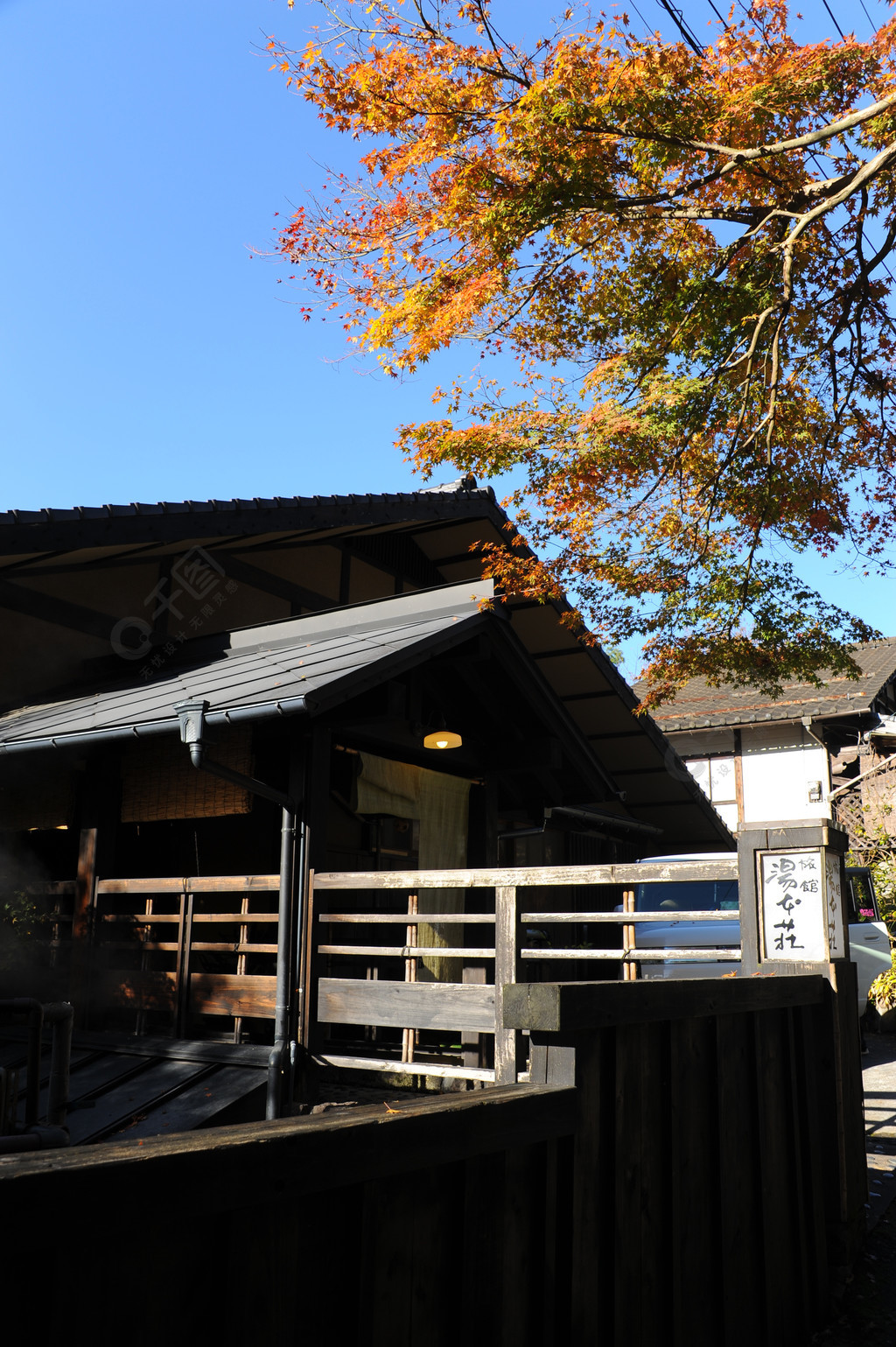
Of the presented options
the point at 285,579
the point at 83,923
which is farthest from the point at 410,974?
the point at 285,579

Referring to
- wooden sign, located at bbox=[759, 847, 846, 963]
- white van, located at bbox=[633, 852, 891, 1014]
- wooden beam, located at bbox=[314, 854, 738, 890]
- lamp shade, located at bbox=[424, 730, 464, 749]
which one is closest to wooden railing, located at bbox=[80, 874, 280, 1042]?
wooden beam, located at bbox=[314, 854, 738, 890]

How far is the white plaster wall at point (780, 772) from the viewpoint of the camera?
22734 mm

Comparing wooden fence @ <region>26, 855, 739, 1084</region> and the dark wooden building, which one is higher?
the dark wooden building

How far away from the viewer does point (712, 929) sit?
1268 centimetres

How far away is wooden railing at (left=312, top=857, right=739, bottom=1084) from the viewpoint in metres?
5.51

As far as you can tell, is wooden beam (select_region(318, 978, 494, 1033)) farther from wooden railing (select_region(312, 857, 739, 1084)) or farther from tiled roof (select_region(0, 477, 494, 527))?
tiled roof (select_region(0, 477, 494, 527))

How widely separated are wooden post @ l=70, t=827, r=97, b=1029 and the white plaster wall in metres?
17.1

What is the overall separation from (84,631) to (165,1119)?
5.69 meters

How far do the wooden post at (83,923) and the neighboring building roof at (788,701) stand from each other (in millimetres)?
15458

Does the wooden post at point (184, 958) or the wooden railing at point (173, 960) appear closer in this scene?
the wooden railing at point (173, 960)

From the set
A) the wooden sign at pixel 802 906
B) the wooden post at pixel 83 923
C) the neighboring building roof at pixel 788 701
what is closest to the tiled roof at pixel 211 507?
the wooden post at pixel 83 923

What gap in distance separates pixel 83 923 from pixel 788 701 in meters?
18.3

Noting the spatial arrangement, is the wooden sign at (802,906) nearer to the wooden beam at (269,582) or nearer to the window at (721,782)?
the wooden beam at (269,582)

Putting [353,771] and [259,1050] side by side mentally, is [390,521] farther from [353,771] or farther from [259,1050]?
[259,1050]
